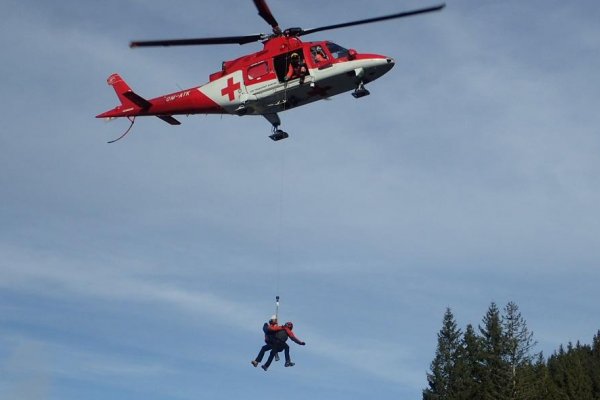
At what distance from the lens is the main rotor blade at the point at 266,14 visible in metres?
43.4

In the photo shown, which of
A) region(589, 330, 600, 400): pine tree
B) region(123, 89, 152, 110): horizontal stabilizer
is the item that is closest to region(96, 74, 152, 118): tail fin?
region(123, 89, 152, 110): horizontal stabilizer

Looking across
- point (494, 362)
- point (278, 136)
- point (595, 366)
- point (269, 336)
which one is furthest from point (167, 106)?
point (595, 366)

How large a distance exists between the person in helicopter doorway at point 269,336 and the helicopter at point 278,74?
8.44 metres

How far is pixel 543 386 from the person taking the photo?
81375 mm

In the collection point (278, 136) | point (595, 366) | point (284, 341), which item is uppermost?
point (595, 366)

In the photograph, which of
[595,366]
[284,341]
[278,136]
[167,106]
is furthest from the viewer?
[595,366]

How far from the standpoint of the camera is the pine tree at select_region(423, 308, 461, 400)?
85.4 meters

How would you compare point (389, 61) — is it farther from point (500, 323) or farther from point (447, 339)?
point (447, 339)

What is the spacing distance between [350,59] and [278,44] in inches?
143

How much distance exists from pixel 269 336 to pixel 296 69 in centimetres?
1100

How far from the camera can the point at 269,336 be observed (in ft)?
135

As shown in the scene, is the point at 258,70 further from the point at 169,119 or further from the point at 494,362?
the point at 494,362

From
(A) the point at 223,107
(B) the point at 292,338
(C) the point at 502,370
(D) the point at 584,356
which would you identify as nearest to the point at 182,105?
(A) the point at 223,107

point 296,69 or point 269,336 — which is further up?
point 296,69
